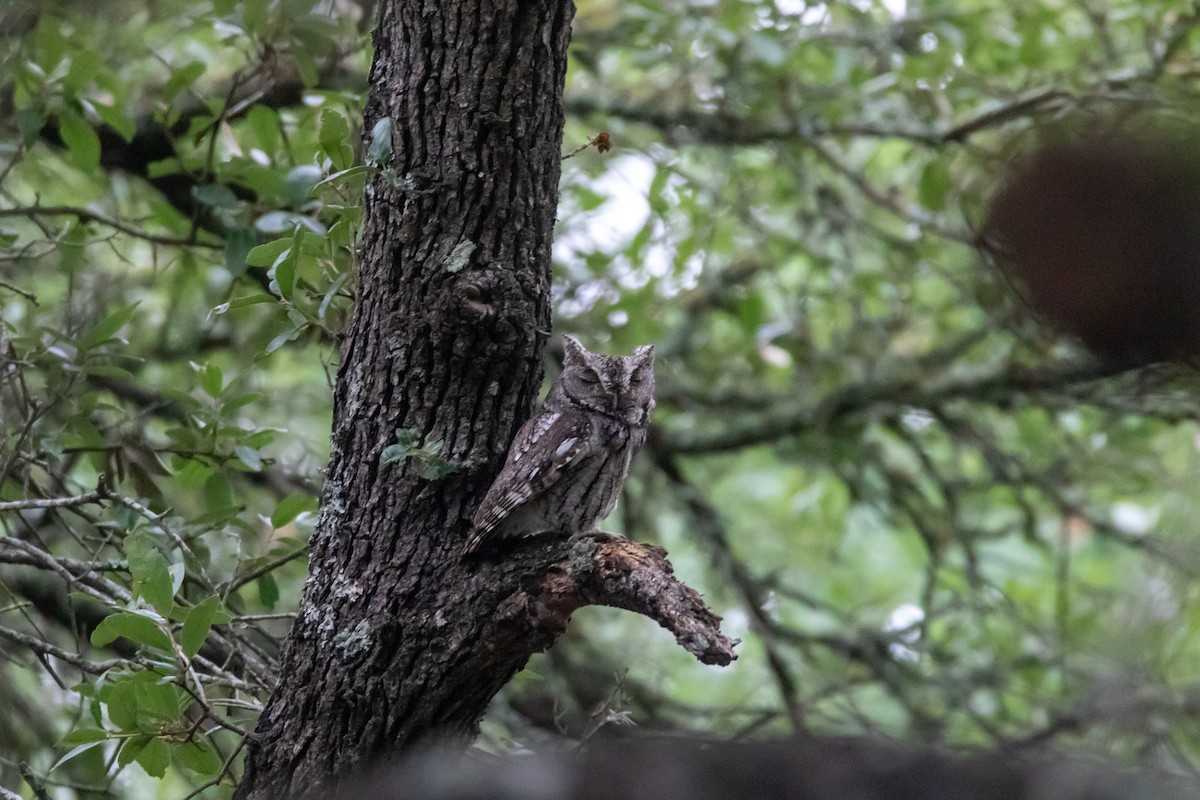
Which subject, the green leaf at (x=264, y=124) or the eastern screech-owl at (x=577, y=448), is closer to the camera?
the eastern screech-owl at (x=577, y=448)

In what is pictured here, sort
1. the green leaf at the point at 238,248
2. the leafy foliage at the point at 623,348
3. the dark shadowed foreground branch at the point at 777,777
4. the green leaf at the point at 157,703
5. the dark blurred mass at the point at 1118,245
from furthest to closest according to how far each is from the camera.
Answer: the green leaf at the point at 238,248, the leafy foliage at the point at 623,348, the green leaf at the point at 157,703, the dark shadowed foreground branch at the point at 777,777, the dark blurred mass at the point at 1118,245

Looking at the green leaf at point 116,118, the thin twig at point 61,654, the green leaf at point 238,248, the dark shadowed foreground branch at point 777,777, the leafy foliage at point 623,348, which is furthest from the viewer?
the green leaf at point 116,118

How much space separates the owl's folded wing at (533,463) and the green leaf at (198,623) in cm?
50

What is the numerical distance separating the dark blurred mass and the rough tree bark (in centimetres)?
160

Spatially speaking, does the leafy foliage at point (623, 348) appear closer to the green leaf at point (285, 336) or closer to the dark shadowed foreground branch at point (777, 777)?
the green leaf at point (285, 336)

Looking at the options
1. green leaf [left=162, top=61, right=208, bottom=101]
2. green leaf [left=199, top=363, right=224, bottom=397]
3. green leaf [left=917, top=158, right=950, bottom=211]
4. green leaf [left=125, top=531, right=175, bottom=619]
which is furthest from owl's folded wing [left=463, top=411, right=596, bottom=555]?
green leaf [left=917, top=158, right=950, bottom=211]

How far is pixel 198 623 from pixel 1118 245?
1969 millimetres

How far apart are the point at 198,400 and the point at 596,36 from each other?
2407mm

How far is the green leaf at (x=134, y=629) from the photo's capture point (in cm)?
210

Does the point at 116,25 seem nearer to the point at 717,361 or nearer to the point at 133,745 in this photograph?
the point at 133,745

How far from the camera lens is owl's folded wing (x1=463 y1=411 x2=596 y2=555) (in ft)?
7.41

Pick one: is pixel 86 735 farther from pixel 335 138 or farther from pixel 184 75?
pixel 184 75

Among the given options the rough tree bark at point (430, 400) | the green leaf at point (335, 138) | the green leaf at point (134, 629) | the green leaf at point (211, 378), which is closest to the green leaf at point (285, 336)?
the rough tree bark at point (430, 400)

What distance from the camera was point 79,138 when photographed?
309cm
